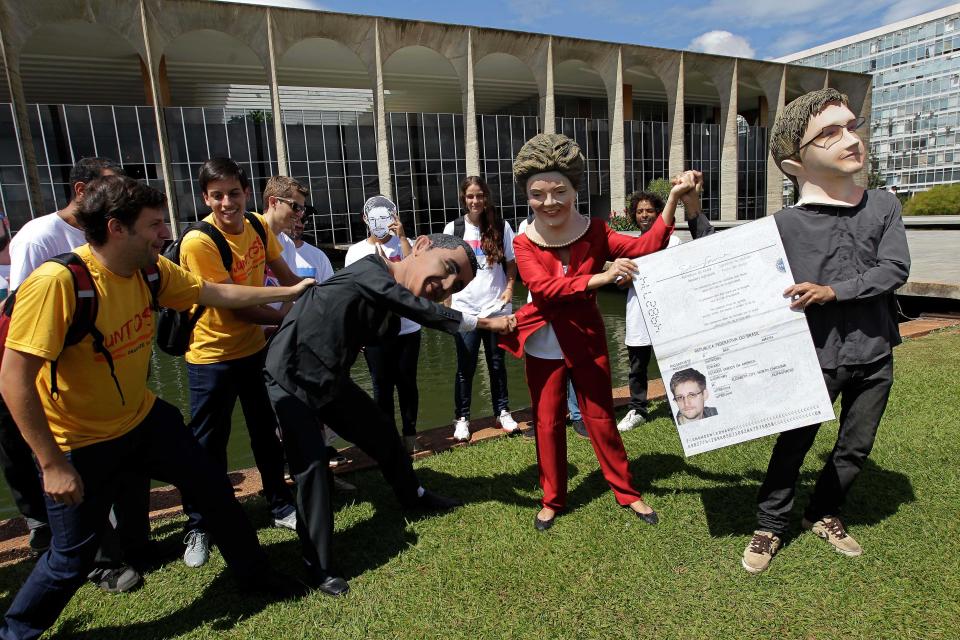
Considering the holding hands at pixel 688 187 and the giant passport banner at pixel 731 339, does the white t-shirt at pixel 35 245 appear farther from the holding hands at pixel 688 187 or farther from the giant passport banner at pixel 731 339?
the holding hands at pixel 688 187

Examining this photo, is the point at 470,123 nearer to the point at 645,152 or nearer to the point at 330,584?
the point at 645,152

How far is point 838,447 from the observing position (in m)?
2.66

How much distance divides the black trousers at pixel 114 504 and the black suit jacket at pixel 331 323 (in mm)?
1036

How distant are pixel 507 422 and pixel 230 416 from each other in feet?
7.48

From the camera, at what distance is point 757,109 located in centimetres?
3984

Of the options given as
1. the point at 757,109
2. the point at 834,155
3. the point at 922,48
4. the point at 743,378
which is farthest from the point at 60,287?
the point at 922,48

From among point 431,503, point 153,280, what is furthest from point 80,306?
point 431,503

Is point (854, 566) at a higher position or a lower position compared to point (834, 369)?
lower

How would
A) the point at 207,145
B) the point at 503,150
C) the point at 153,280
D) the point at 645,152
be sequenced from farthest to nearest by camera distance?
the point at 645,152 → the point at 503,150 → the point at 207,145 → the point at 153,280

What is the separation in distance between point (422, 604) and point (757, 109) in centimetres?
4555

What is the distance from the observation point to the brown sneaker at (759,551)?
8.55 feet

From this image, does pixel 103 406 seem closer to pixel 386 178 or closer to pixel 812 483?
pixel 812 483

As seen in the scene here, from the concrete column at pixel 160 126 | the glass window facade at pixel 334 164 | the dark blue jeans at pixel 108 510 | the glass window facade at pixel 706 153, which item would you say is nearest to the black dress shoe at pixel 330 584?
the dark blue jeans at pixel 108 510

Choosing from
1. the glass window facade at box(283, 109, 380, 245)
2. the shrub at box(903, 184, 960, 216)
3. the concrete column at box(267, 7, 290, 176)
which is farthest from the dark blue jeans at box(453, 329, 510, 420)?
the shrub at box(903, 184, 960, 216)
